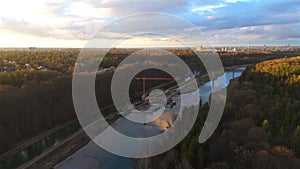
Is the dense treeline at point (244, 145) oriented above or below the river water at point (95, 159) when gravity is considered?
above

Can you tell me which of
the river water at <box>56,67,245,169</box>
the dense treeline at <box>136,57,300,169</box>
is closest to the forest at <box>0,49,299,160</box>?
the dense treeline at <box>136,57,300,169</box>

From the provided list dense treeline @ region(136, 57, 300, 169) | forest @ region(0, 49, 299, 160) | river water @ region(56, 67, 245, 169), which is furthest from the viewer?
forest @ region(0, 49, 299, 160)

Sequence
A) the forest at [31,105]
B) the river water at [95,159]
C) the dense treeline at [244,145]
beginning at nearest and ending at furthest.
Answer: the dense treeline at [244,145] < the river water at [95,159] < the forest at [31,105]

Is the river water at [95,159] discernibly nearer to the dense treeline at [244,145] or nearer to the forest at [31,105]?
the dense treeline at [244,145]

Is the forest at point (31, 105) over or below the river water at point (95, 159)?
over

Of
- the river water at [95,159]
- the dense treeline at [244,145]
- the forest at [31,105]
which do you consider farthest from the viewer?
the forest at [31,105]

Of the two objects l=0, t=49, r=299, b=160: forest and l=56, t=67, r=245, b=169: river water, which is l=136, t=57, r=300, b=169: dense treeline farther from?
l=56, t=67, r=245, b=169: river water

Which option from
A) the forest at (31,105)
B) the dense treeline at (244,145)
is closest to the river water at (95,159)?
the dense treeline at (244,145)

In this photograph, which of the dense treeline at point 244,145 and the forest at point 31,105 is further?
the forest at point 31,105

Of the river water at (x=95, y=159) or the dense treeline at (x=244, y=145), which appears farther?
the river water at (x=95, y=159)

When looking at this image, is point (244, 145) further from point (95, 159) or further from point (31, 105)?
point (31, 105)

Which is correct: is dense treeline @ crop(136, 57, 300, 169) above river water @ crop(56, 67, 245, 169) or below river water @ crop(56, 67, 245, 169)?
above

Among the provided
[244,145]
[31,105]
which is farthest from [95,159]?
[31,105]
